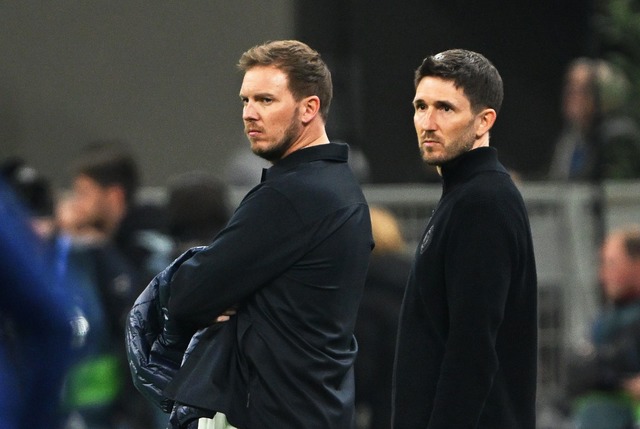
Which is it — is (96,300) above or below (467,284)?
below

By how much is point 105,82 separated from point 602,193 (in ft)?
9.34

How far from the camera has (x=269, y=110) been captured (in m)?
3.81

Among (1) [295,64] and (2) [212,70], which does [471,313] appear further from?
(2) [212,70]

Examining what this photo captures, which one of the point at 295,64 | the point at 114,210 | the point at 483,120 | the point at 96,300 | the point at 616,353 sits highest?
the point at 295,64

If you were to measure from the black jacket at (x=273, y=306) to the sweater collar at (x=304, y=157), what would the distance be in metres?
0.01

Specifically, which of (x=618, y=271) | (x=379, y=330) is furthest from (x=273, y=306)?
(x=618, y=271)

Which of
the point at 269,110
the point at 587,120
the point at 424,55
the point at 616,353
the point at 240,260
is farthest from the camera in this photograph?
the point at 587,120

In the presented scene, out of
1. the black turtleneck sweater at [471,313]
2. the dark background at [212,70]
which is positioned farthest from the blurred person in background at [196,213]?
the black turtleneck sweater at [471,313]

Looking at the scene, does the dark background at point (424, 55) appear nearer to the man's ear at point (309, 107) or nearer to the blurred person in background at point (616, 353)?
the blurred person in background at point (616, 353)

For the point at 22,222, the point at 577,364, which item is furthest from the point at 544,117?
the point at 22,222

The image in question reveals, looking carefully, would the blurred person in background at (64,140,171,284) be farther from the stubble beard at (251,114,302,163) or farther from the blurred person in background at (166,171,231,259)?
the stubble beard at (251,114,302,163)

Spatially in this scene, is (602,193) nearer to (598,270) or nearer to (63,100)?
(598,270)

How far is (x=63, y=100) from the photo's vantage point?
837 cm

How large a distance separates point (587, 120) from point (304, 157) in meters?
4.77
